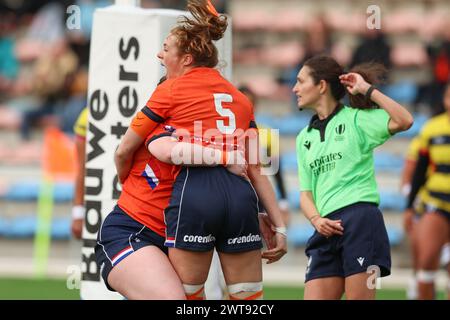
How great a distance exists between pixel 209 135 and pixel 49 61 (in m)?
12.5

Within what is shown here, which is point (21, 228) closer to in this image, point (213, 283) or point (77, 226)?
point (77, 226)

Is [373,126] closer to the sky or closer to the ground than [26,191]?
closer to the sky

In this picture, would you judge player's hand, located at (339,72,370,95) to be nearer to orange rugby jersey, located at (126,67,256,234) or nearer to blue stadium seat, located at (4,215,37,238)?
orange rugby jersey, located at (126,67,256,234)

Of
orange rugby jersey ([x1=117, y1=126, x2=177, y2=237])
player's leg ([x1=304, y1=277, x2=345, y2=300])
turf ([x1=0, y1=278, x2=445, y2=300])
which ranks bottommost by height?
turf ([x1=0, y1=278, x2=445, y2=300])

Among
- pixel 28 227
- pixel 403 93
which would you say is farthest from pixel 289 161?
pixel 28 227

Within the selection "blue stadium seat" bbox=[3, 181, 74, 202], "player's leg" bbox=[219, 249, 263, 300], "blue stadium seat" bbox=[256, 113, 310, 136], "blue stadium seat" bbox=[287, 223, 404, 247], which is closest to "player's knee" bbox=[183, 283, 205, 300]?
"player's leg" bbox=[219, 249, 263, 300]

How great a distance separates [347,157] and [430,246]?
160 inches

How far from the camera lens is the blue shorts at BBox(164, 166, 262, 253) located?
528cm

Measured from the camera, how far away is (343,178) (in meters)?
6.73

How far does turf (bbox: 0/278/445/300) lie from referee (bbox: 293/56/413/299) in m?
4.50

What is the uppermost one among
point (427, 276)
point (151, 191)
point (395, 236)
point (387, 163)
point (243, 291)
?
point (387, 163)

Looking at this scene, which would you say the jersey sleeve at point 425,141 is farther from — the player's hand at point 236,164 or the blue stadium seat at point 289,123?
the player's hand at point 236,164

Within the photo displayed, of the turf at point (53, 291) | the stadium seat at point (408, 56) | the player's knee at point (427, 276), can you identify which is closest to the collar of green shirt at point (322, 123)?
the player's knee at point (427, 276)
